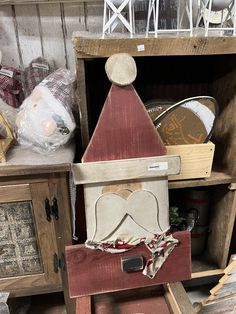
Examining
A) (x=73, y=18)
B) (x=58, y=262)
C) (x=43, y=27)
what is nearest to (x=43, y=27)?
(x=43, y=27)

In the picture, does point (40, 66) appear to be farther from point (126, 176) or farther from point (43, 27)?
point (126, 176)

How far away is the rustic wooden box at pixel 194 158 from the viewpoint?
88 centimetres

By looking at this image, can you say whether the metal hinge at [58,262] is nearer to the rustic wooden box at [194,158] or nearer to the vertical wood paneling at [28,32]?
the rustic wooden box at [194,158]

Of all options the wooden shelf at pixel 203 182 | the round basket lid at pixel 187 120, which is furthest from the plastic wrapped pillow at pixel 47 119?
the wooden shelf at pixel 203 182

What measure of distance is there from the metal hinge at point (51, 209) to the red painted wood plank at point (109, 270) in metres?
0.12

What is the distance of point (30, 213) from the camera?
0.83 m

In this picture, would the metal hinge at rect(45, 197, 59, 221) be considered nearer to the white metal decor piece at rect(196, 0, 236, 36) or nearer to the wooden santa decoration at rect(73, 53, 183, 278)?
the wooden santa decoration at rect(73, 53, 183, 278)

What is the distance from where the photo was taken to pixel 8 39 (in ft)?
3.48

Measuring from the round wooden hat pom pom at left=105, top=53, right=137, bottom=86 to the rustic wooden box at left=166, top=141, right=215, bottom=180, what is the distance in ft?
0.97

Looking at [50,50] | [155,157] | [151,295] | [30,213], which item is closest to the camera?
[155,157]

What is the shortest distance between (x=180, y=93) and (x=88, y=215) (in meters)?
0.63

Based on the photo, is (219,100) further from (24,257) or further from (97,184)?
(24,257)

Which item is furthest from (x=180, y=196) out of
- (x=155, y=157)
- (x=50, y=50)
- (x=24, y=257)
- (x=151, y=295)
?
(x=50, y=50)

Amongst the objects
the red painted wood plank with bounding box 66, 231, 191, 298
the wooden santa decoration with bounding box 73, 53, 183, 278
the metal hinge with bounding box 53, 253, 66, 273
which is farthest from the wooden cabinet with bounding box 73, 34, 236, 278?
the metal hinge with bounding box 53, 253, 66, 273
